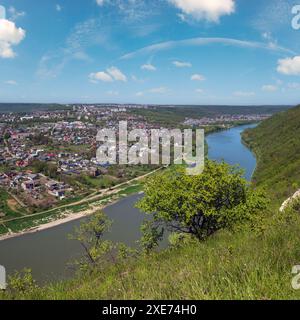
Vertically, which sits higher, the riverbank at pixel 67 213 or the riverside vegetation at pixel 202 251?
the riverside vegetation at pixel 202 251

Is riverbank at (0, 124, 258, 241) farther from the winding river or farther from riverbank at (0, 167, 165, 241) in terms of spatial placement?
the winding river

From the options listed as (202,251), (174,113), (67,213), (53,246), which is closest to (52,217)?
(67,213)

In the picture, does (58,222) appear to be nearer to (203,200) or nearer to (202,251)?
(203,200)

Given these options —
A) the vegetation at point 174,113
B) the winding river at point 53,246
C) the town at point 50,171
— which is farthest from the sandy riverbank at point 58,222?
the vegetation at point 174,113

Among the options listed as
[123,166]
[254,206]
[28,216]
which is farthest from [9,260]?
[123,166]

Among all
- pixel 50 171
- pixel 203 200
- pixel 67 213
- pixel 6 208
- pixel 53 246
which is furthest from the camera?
pixel 50 171

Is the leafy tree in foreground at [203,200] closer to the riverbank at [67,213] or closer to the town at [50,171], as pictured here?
the riverbank at [67,213]
